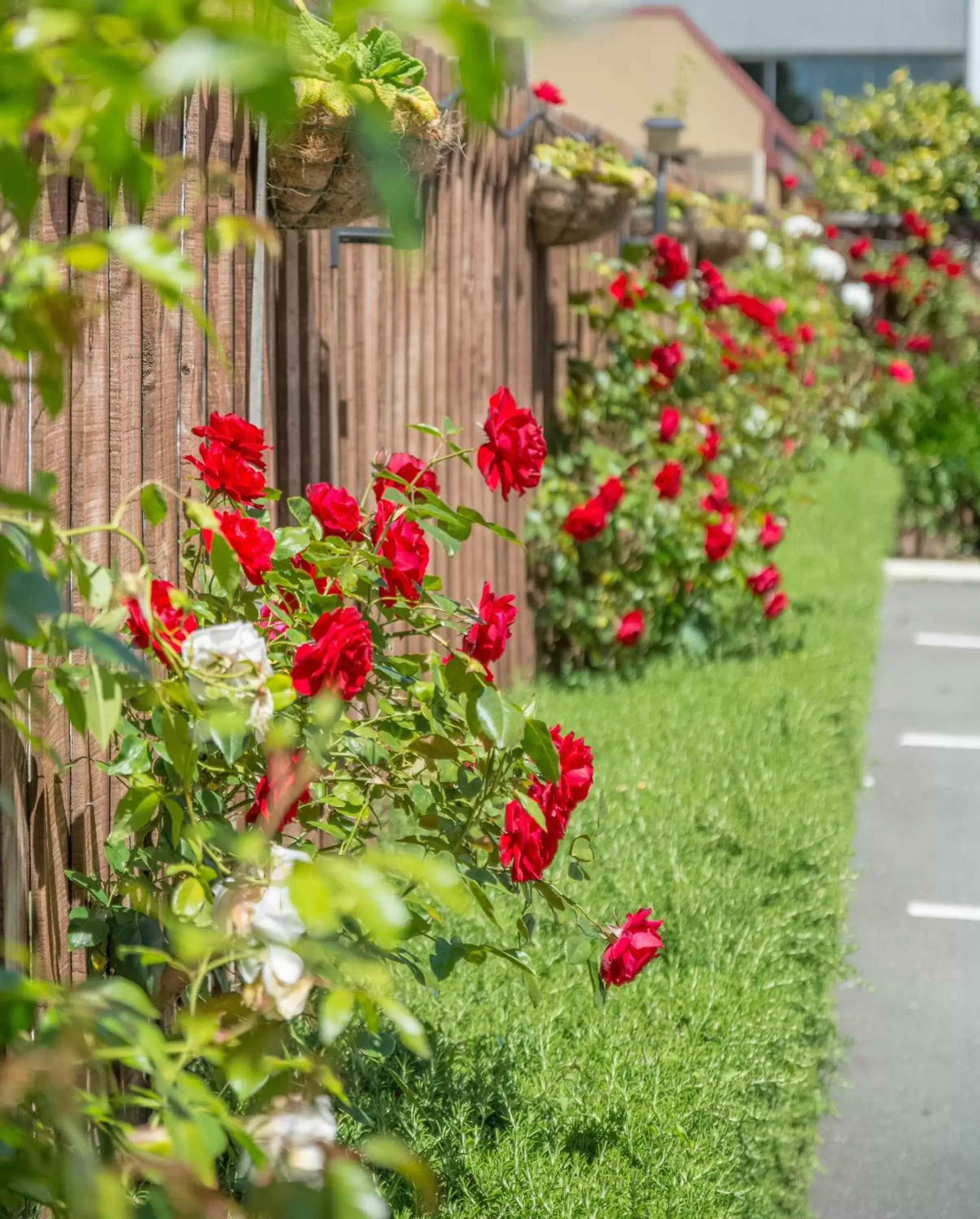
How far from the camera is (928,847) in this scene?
5.26 m

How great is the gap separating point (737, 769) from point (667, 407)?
1.83 meters

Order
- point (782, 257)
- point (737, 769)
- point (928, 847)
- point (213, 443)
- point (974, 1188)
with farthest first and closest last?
point (782, 257) < point (928, 847) < point (737, 769) < point (974, 1188) < point (213, 443)

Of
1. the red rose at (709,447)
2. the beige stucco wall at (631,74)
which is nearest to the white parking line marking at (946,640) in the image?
the red rose at (709,447)

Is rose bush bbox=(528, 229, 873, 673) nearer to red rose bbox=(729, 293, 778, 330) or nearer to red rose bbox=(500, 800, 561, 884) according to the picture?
red rose bbox=(729, 293, 778, 330)

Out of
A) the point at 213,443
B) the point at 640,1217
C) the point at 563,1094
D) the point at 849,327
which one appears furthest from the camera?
the point at 849,327

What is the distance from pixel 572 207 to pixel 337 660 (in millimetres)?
3712

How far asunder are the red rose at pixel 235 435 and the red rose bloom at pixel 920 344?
10.3m

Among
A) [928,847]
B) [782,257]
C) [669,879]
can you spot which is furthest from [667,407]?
[782,257]

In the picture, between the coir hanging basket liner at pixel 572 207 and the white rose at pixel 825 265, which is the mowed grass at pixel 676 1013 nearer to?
the coir hanging basket liner at pixel 572 207

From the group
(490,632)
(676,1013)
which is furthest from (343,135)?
(676,1013)

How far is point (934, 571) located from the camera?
10820 millimetres

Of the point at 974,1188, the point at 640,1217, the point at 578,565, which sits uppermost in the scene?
the point at 578,565

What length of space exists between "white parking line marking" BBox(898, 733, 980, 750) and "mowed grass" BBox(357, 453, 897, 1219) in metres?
1.54

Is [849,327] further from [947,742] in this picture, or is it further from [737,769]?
[737,769]
